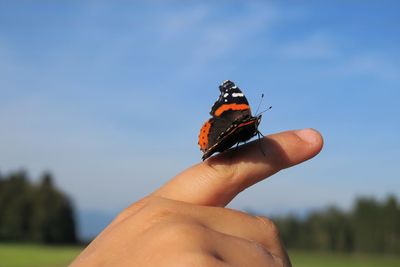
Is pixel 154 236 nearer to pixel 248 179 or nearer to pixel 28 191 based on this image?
pixel 248 179

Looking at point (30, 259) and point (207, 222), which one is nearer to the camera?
point (207, 222)

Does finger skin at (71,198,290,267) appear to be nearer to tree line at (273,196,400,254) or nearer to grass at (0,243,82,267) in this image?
grass at (0,243,82,267)

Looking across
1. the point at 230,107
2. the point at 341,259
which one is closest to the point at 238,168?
the point at 230,107

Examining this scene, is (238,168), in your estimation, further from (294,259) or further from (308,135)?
(294,259)

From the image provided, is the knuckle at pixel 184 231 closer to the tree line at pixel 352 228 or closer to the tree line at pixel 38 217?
the tree line at pixel 352 228

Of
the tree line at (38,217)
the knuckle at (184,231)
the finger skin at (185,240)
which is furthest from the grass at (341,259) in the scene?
the knuckle at (184,231)

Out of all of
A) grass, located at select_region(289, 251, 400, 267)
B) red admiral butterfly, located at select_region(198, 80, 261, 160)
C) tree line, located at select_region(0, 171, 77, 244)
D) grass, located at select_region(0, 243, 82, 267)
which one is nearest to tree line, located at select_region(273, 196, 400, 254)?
grass, located at select_region(289, 251, 400, 267)
